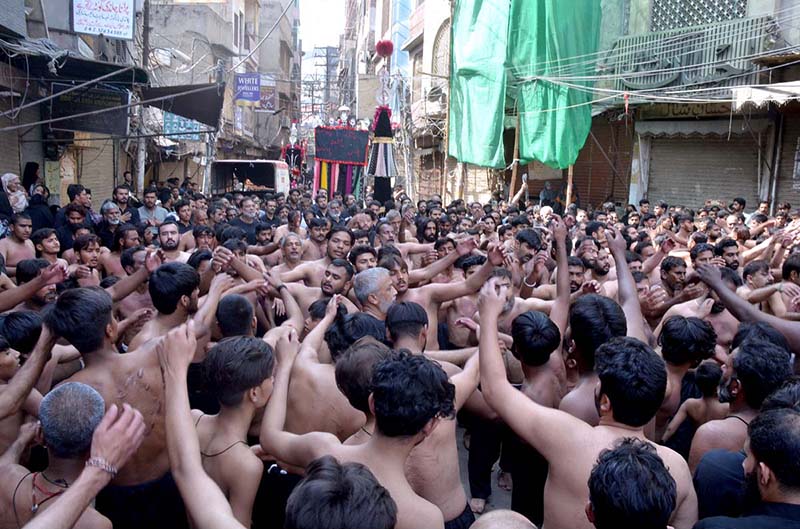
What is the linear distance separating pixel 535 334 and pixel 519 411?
865mm

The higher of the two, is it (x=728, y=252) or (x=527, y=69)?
(x=527, y=69)

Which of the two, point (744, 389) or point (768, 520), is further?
point (744, 389)

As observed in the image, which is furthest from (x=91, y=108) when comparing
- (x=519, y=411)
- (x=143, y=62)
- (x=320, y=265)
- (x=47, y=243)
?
(x=519, y=411)

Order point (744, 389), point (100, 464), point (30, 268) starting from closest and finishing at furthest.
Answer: point (100, 464)
point (744, 389)
point (30, 268)

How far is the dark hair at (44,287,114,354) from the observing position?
316cm

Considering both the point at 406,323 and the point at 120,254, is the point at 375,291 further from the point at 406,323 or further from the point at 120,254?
the point at 120,254

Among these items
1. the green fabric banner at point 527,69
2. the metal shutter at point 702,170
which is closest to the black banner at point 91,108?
the green fabric banner at point 527,69

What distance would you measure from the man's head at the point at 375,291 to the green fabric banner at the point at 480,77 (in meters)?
13.0

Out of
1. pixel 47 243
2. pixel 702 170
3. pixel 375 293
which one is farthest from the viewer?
pixel 702 170

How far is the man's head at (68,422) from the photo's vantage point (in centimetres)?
251

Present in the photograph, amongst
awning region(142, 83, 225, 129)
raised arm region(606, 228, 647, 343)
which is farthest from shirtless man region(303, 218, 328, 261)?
awning region(142, 83, 225, 129)

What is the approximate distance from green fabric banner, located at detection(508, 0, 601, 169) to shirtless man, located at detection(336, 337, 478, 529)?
14.5 metres

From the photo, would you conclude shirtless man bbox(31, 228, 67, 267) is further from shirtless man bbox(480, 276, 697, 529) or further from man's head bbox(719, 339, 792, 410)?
man's head bbox(719, 339, 792, 410)

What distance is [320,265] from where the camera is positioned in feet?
22.2
